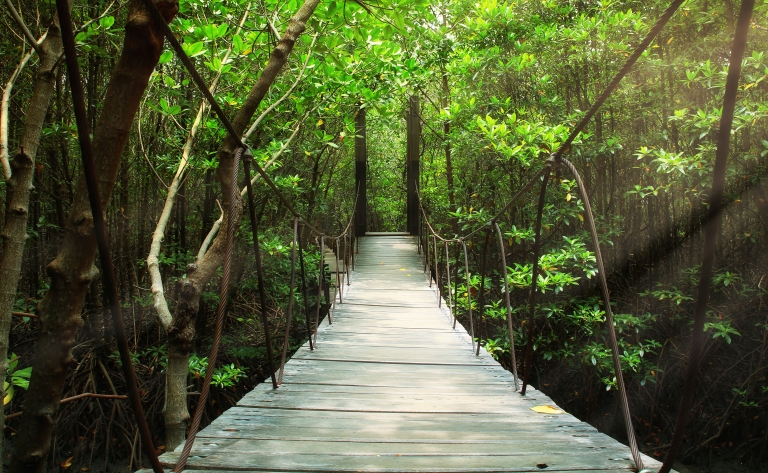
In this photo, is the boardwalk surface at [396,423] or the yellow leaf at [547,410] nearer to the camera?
the boardwalk surface at [396,423]

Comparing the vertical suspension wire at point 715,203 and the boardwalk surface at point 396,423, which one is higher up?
the vertical suspension wire at point 715,203

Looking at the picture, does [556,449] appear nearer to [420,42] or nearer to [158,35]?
[158,35]

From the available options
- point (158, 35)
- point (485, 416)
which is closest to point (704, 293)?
point (485, 416)

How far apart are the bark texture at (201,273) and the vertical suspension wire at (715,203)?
173cm

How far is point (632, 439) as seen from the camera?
3.49 ft

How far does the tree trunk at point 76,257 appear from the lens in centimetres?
109

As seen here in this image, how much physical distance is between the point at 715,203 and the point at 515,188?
446 cm

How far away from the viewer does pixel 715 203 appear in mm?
751

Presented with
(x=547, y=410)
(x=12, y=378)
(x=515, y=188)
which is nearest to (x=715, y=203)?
(x=547, y=410)

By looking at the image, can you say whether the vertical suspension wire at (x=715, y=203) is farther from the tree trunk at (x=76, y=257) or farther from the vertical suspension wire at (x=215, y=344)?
the tree trunk at (x=76, y=257)

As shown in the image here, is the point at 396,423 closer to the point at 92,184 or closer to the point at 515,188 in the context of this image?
the point at 92,184

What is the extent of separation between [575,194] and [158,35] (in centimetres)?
412

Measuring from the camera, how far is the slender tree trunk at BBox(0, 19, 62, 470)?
60.2 inches

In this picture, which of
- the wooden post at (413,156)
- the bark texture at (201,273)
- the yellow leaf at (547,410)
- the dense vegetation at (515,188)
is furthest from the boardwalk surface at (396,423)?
the wooden post at (413,156)
